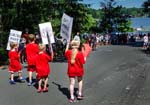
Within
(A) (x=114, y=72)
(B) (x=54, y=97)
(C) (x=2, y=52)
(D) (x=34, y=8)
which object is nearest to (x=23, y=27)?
(D) (x=34, y=8)

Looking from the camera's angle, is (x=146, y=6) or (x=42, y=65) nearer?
(x=42, y=65)

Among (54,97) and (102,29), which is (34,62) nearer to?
(54,97)

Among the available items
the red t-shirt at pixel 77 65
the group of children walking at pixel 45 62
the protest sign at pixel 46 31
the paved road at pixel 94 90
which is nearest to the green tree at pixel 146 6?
the paved road at pixel 94 90

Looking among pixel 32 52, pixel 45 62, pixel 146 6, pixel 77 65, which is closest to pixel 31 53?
pixel 32 52

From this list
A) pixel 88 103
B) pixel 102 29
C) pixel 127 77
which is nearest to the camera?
pixel 88 103

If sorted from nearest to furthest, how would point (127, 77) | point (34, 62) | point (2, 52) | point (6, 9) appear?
point (34, 62), point (127, 77), point (2, 52), point (6, 9)

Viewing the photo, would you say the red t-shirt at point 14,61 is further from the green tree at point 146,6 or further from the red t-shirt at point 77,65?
the green tree at point 146,6

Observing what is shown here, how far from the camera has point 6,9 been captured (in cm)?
3055

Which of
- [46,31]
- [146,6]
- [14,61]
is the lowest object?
[14,61]

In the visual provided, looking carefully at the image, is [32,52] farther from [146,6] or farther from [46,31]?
[146,6]

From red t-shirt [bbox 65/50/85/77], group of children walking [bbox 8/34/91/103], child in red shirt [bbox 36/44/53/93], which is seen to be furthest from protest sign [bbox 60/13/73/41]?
red t-shirt [bbox 65/50/85/77]

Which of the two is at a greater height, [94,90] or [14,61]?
[14,61]

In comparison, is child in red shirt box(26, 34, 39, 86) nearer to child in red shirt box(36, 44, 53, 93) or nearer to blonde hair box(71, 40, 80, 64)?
child in red shirt box(36, 44, 53, 93)

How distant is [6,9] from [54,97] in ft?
60.3
